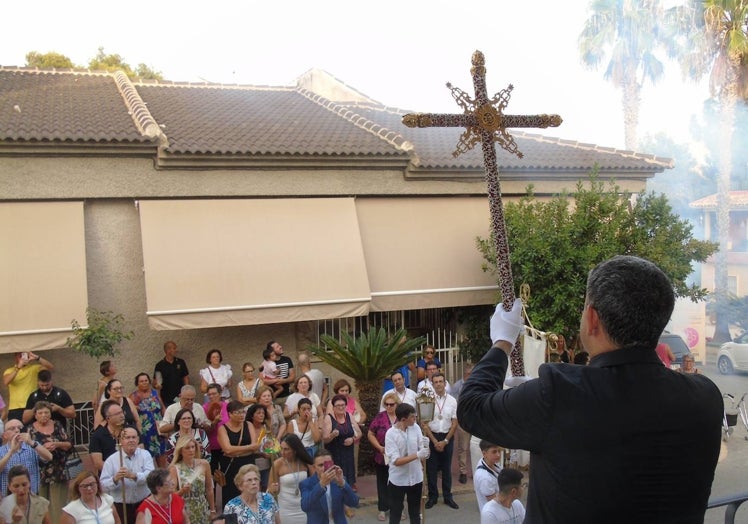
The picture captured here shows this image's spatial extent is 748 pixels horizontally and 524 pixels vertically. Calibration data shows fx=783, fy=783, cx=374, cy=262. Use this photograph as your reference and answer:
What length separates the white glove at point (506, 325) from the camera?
272 cm

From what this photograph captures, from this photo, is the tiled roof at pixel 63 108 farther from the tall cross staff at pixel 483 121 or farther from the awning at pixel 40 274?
the tall cross staff at pixel 483 121

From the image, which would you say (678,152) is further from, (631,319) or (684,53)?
(631,319)

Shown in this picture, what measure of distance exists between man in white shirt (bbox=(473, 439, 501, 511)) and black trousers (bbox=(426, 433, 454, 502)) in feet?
8.64

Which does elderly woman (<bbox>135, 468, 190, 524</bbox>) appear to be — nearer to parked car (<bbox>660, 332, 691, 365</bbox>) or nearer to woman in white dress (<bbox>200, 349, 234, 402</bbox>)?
woman in white dress (<bbox>200, 349, 234, 402</bbox>)

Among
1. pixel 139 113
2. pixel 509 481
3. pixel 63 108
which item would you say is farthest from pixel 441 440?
pixel 63 108

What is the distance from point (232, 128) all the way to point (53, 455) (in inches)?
281

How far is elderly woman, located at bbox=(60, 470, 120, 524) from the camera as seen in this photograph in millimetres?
6637

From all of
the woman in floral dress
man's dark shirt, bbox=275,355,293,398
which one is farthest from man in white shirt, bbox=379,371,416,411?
the woman in floral dress

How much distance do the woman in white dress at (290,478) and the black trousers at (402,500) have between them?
1.41 meters

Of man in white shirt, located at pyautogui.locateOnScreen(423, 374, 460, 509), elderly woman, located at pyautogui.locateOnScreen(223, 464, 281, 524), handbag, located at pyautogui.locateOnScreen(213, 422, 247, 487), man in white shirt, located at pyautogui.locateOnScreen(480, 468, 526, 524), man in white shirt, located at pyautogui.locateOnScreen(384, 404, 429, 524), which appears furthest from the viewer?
man in white shirt, located at pyautogui.locateOnScreen(423, 374, 460, 509)

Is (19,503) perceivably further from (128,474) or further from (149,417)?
(149,417)

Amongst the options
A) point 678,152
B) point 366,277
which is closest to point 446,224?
point 366,277

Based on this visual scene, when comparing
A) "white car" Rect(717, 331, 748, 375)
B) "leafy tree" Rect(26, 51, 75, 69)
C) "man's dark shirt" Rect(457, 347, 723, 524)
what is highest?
"leafy tree" Rect(26, 51, 75, 69)

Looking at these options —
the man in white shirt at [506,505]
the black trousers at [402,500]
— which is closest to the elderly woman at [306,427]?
the black trousers at [402,500]
